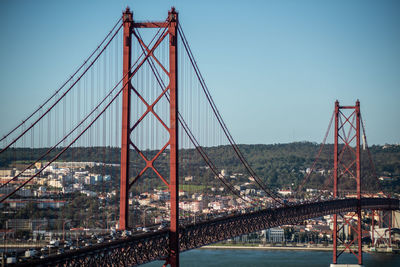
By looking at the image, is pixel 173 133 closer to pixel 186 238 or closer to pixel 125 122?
pixel 125 122

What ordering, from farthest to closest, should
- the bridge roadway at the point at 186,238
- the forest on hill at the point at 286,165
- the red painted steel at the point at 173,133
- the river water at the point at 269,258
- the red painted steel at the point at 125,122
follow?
the forest on hill at the point at 286,165 → the river water at the point at 269,258 → the red painted steel at the point at 173,133 → the red painted steel at the point at 125,122 → the bridge roadway at the point at 186,238

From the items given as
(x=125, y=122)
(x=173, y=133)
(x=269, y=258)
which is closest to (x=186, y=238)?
(x=173, y=133)

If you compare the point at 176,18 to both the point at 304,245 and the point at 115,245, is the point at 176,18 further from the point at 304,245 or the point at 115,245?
the point at 304,245

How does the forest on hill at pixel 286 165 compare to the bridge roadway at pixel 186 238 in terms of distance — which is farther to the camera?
the forest on hill at pixel 286 165

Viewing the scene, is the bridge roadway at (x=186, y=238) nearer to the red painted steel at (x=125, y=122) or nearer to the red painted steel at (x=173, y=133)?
the red painted steel at (x=173, y=133)

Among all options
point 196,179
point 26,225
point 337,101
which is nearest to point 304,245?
point 196,179

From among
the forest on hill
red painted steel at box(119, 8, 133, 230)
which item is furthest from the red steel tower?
the forest on hill

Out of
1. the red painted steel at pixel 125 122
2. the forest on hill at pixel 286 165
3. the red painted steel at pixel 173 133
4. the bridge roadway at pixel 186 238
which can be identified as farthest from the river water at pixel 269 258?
the red painted steel at pixel 125 122
